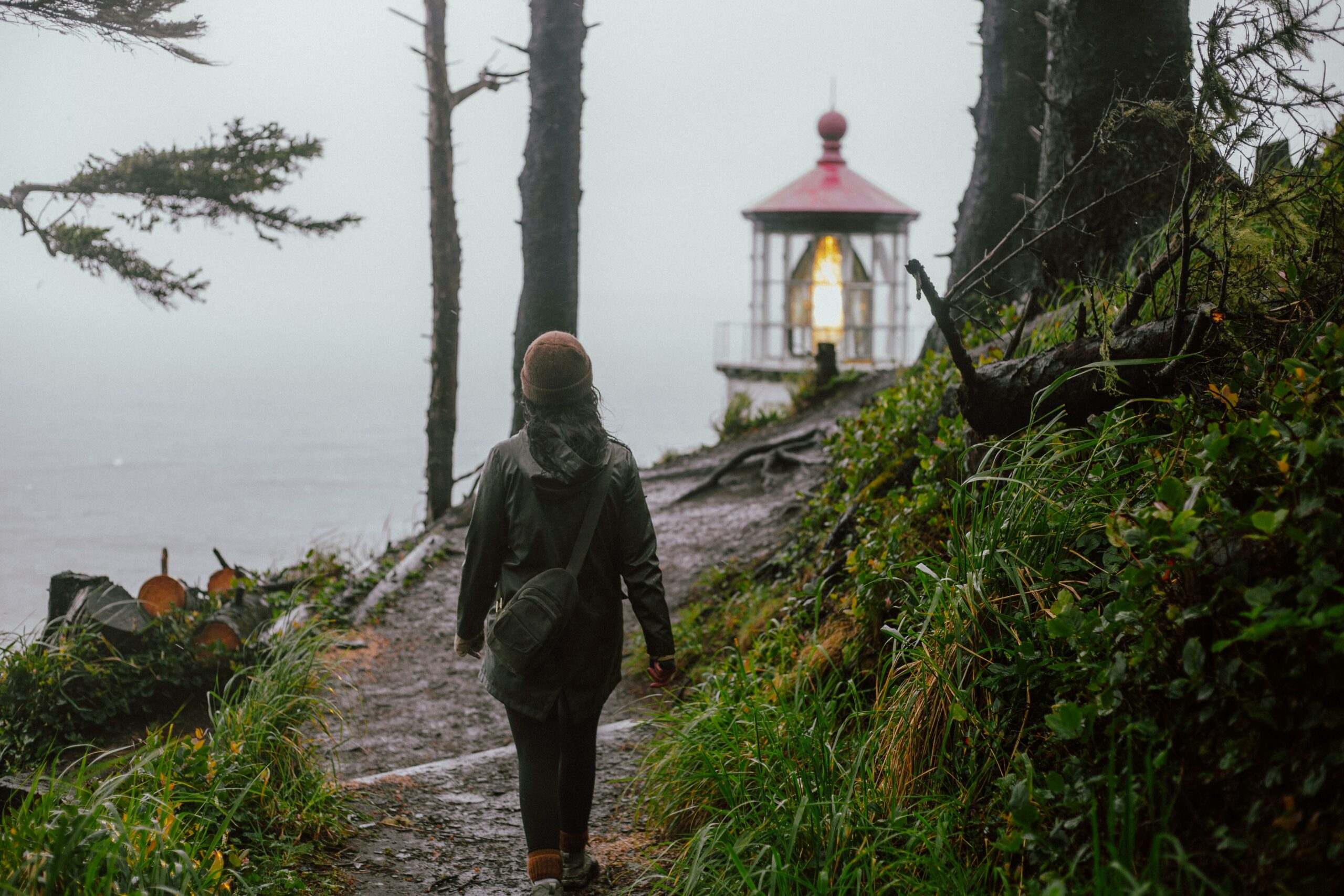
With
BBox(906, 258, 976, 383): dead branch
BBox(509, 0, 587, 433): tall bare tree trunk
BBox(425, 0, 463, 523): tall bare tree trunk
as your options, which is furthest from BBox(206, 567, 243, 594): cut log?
BBox(906, 258, 976, 383): dead branch

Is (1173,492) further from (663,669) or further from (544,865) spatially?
(544,865)

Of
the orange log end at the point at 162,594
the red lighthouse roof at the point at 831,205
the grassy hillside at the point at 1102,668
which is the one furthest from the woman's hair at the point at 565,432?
the red lighthouse roof at the point at 831,205

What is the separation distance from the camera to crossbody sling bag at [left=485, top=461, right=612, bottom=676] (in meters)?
2.87

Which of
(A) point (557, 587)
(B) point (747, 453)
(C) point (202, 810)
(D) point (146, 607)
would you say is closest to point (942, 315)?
(A) point (557, 587)

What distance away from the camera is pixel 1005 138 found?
702 cm

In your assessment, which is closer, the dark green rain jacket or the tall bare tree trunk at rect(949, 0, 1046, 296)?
the dark green rain jacket

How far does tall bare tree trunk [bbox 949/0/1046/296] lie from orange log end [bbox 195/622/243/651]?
5244 millimetres

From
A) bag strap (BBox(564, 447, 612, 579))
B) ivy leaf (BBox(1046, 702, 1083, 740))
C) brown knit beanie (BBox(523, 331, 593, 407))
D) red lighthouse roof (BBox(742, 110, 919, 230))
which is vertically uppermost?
red lighthouse roof (BBox(742, 110, 919, 230))

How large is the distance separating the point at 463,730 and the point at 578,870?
Result: 199 centimetres

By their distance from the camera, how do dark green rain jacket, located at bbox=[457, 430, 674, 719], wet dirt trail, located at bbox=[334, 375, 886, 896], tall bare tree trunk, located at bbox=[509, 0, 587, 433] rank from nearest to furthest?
dark green rain jacket, located at bbox=[457, 430, 674, 719]
wet dirt trail, located at bbox=[334, 375, 886, 896]
tall bare tree trunk, located at bbox=[509, 0, 587, 433]

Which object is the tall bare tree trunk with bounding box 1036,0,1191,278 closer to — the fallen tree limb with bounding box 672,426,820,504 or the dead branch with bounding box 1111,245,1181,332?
the dead branch with bounding box 1111,245,1181,332

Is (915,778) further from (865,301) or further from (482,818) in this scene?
(865,301)

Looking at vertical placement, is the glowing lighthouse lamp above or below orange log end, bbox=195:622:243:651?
above

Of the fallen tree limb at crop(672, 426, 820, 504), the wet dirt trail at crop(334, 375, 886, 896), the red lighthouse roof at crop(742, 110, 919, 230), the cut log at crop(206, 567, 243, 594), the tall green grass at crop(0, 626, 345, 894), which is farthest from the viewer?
the red lighthouse roof at crop(742, 110, 919, 230)
